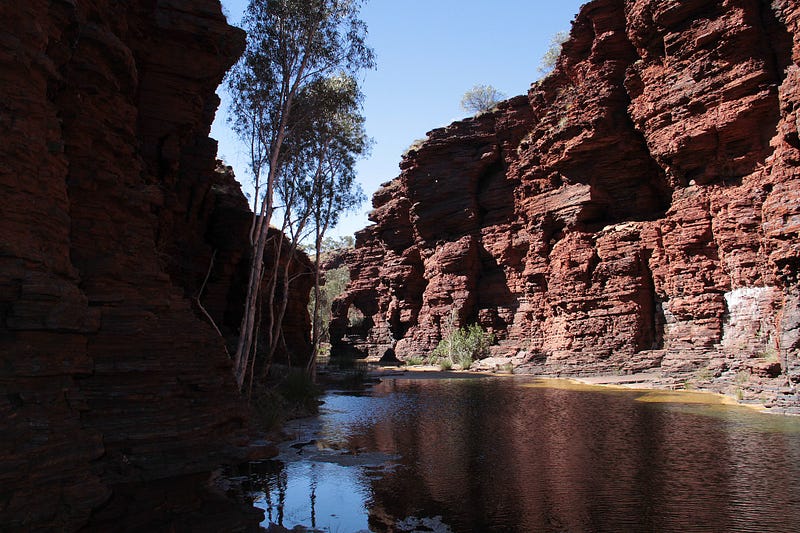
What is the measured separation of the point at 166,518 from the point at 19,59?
18.5ft

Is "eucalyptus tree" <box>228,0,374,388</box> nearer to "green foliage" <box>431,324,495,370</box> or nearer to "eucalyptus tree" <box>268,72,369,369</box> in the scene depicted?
"eucalyptus tree" <box>268,72,369,369</box>

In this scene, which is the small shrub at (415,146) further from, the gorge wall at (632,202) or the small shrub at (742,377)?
the small shrub at (742,377)

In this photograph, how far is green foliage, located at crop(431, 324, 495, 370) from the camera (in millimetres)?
40156

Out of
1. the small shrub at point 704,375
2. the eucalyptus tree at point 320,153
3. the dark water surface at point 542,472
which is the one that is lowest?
the dark water surface at point 542,472

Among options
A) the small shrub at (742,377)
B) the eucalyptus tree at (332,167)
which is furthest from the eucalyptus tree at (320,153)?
the small shrub at (742,377)

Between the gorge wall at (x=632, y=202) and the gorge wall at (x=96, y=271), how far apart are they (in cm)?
1576

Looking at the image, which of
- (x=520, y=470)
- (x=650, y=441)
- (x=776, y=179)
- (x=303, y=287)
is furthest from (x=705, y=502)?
(x=303, y=287)

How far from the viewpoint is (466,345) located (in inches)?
1592

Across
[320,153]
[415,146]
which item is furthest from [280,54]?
[415,146]

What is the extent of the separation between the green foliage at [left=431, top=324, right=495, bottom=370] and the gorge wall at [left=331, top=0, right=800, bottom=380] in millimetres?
1706

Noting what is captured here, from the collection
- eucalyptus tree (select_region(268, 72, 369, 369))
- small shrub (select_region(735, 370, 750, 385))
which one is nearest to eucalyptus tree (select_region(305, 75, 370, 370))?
eucalyptus tree (select_region(268, 72, 369, 369))

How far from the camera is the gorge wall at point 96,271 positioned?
232 inches

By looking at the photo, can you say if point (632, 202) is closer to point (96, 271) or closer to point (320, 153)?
point (320, 153)

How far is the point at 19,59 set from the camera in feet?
20.7
